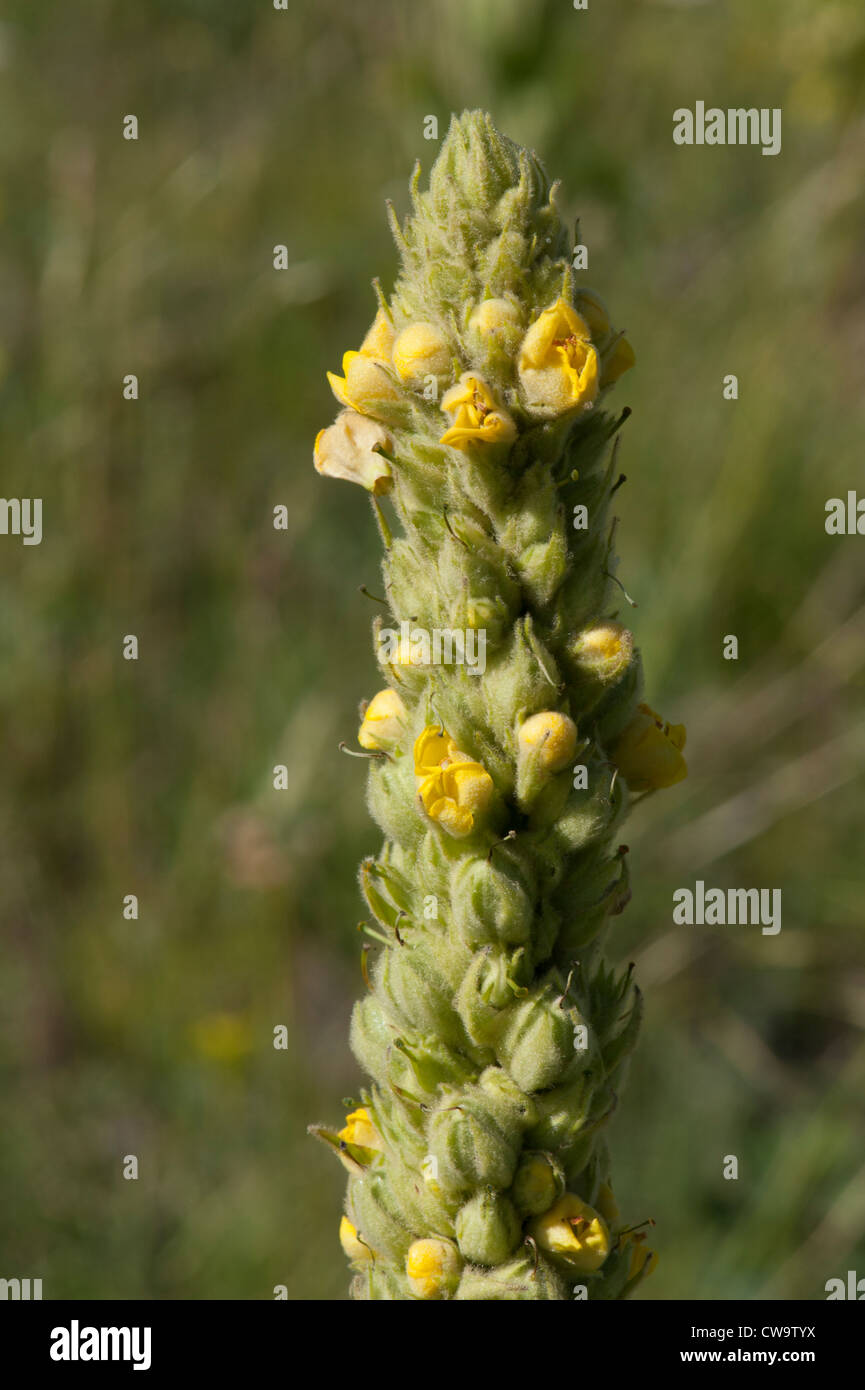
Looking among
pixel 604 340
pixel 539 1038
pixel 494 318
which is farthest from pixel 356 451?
pixel 539 1038

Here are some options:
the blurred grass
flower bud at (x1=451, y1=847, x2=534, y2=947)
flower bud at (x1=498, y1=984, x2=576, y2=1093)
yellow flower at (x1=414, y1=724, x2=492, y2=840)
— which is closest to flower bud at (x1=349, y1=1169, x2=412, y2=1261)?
flower bud at (x1=498, y1=984, x2=576, y2=1093)

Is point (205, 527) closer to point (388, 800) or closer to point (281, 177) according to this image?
point (281, 177)

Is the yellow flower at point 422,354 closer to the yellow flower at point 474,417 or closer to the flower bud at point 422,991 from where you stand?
the yellow flower at point 474,417

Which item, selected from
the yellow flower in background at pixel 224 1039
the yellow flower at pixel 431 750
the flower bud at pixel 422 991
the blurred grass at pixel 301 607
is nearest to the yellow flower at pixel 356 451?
the yellow flower at pixel 431 750

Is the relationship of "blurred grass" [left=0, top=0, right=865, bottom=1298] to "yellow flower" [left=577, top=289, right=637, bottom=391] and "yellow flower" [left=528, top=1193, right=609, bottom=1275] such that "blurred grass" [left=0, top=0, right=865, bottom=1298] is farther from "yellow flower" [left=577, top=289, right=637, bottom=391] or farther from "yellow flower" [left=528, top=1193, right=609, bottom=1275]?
"yellow flower" [left=577, top=289, right=637, bottom=391]

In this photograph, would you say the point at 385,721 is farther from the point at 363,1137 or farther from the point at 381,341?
the point at 363,1137

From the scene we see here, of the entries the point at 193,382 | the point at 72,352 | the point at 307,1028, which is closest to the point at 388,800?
the point at 307,1028

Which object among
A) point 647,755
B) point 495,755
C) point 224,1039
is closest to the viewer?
point 495,755
